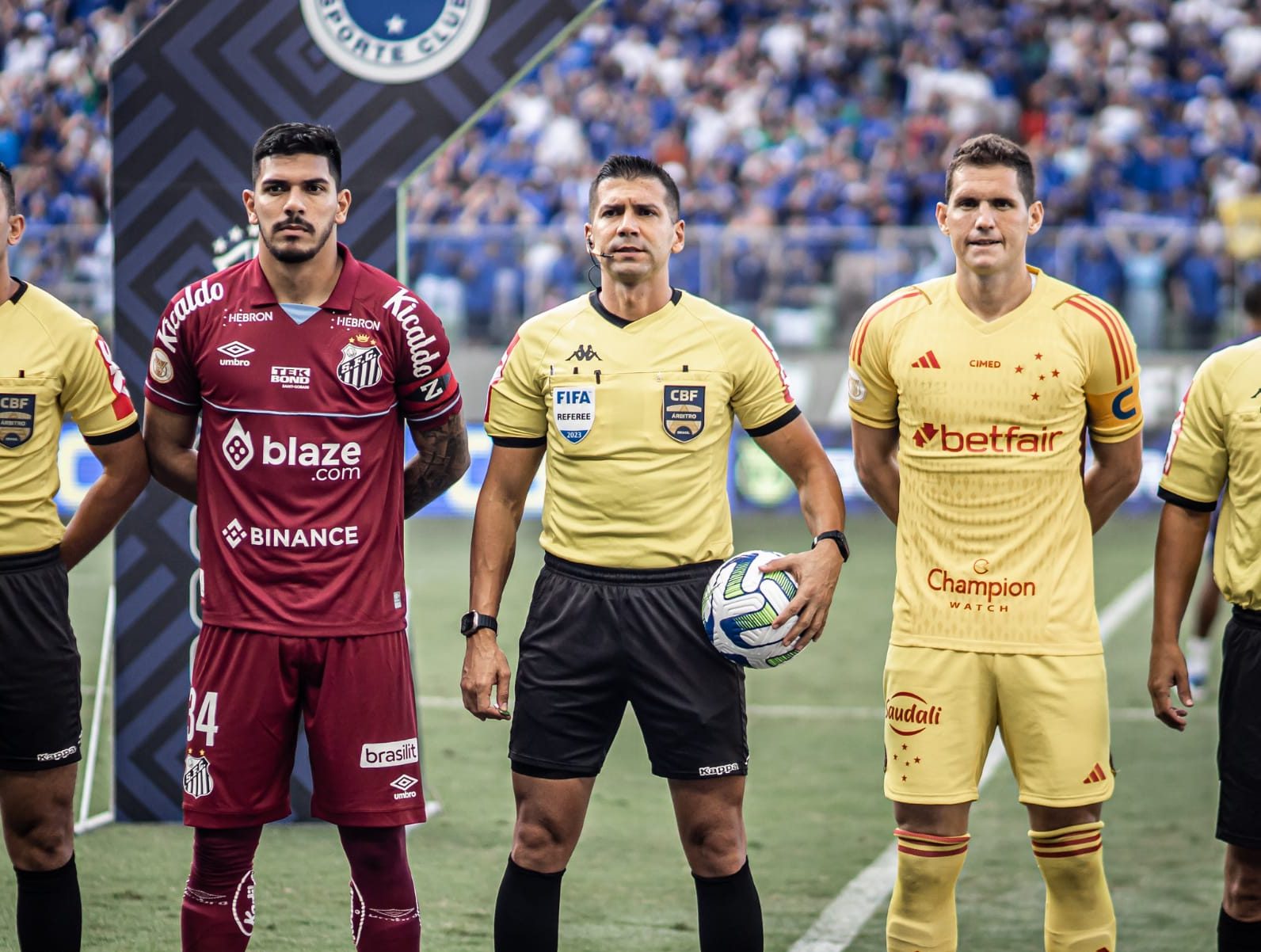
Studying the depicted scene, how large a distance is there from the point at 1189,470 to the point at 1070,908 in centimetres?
121

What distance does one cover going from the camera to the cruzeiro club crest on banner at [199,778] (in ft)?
14.8

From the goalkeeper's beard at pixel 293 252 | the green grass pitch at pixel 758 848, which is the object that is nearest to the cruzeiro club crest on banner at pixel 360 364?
the goalkeeper's beard at pixel 293 252

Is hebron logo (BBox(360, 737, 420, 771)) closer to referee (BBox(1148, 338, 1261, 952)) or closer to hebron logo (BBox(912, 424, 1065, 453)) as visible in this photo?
hebron logo (BBox(912, 424, 1065, 453))

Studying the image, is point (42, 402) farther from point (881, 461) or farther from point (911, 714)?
point (911, 714)

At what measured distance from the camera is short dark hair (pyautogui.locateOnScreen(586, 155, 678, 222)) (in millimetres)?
4680

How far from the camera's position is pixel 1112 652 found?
1067 centimetres

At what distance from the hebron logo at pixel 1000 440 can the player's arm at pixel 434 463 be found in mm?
1349

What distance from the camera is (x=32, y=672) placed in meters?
4.65

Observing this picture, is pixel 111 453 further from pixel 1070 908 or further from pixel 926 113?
pixel 926 113

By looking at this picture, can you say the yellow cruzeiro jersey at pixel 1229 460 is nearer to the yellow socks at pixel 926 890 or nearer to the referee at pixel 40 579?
the yellow socks at pixel 926 890

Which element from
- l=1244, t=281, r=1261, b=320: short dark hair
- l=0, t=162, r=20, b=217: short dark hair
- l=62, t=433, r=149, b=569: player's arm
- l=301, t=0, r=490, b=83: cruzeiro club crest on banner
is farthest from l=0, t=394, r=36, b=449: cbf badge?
l=1244, t=281, r=1261, b=320: short dark hair

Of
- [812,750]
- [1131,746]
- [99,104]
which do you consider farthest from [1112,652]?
[99,104]

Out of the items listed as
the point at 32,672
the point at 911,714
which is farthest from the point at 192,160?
the point at 911,714

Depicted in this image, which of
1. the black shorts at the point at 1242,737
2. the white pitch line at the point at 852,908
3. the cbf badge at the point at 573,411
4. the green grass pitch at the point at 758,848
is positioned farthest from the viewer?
the green grass pitch at the point at 758,848
